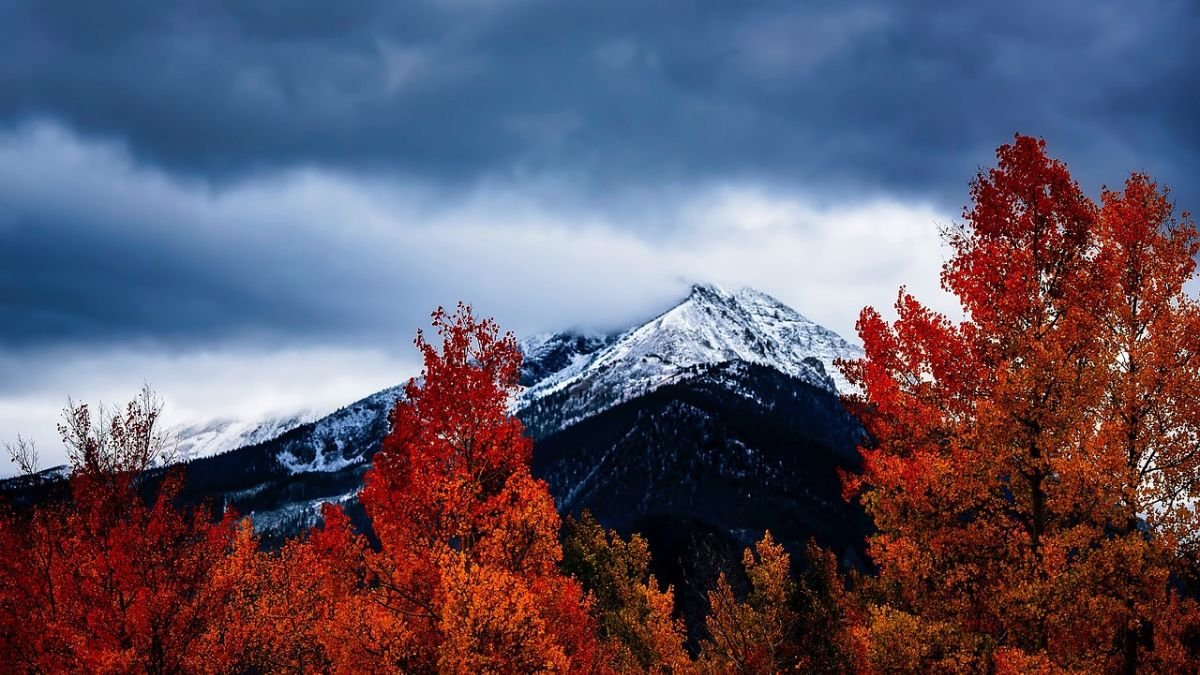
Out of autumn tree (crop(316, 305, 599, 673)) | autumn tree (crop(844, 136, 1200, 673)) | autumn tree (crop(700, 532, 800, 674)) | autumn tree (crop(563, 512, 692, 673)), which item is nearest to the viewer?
autumn tree (crop(844, 136, 1200, 673))

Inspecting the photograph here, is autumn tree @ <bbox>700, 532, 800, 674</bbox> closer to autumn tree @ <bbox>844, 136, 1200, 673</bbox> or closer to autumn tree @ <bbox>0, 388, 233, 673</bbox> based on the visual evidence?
autumn tree @ <bbox>844, 136, 1200, 673</bbox>

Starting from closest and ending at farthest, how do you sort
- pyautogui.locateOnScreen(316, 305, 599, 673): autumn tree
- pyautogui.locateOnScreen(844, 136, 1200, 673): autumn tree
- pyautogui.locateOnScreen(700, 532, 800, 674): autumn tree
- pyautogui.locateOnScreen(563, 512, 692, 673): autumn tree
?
pyautogui.locateOnScreen(844, 136, 1200, 673): autumn tree, pyautogui.locateOnScreen(316, 305, 599, 673): autumn tree, pyautogui.locateOnScreen(700, 532, 800, 674): autumn tree, pyautogui.locateOnScreen(563, 512, 692, 673): autumn tree

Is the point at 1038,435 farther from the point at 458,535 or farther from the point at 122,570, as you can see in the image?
the point at 122,570

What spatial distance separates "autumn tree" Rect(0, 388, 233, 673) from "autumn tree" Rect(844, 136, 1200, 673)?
60.2 feet

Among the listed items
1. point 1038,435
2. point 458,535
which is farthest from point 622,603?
point 1038,435

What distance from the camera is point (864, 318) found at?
49.2ft

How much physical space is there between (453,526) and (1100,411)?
1348 centimetres

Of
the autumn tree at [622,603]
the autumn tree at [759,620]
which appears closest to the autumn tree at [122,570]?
the autumn tree at [759,620]

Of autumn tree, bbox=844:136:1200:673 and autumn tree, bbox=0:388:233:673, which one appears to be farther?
autumn tree, bbox=0:388:233:673

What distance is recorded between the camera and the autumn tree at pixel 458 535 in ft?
57.4

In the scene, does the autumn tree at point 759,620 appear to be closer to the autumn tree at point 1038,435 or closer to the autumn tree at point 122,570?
the autumn tree at point 1038,435

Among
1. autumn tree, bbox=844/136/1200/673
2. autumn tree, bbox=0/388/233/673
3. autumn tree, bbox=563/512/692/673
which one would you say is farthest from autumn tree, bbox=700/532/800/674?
autumn tree, bbox=0/388/233/673

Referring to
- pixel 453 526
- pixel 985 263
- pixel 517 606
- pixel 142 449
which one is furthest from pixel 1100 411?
pixel 142 449

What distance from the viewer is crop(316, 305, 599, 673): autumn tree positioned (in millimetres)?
17500
